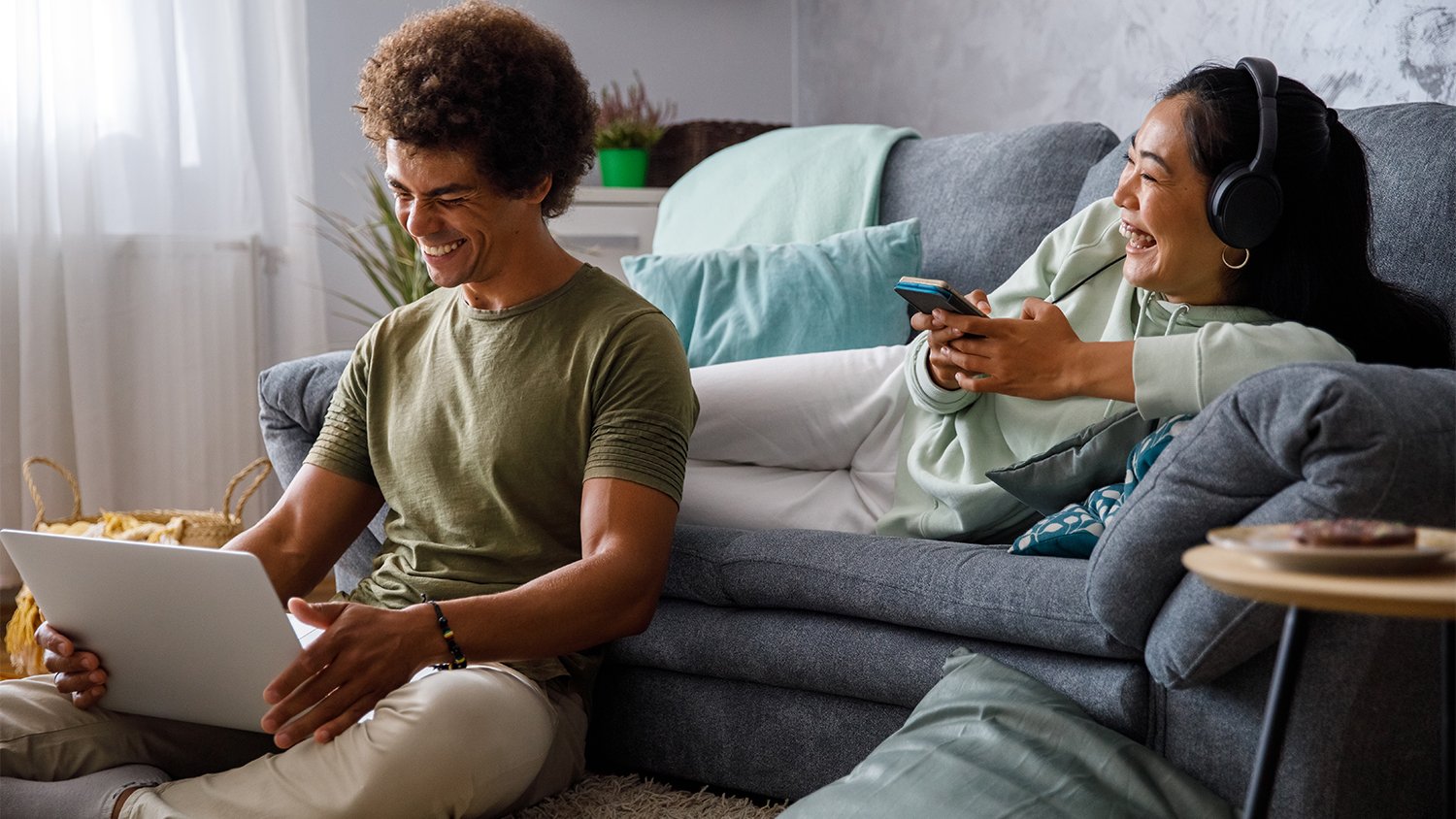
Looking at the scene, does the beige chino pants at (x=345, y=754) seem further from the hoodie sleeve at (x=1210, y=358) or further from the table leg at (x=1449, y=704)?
the table leg at (x=1449, y=704)

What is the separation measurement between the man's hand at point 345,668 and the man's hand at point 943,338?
2.25 feet

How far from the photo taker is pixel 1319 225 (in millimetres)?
1556

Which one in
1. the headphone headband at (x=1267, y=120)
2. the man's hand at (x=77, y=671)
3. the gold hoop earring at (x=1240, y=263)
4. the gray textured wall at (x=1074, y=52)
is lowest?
the man's hand at (x=77, y=671)

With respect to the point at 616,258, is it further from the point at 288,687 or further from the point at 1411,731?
the point at 1411,731

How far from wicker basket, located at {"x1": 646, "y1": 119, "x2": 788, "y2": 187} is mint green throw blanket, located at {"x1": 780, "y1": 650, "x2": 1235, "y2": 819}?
2059 millimetres

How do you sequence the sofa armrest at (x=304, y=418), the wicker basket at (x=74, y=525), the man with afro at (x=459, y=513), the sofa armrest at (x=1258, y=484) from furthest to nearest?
the wicker basket at (x=74, y=525) → the sofa armrest at (x=304, y=418) → the man with afro at (x=459, y=513) → the sofa armrest at (x=1258, y=484)

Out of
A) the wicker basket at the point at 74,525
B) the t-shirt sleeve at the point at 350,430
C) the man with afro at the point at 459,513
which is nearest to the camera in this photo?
the man with afro at the point at 459,513

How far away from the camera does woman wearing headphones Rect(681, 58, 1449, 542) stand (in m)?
1.50

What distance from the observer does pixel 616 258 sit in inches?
127

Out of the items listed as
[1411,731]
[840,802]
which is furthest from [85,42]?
[1411,731]

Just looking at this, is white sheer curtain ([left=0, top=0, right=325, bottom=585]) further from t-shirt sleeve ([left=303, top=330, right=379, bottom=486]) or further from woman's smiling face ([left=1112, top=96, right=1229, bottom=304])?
woman's smiling face ([left=1112, top=96, right=1229, bottom=304])

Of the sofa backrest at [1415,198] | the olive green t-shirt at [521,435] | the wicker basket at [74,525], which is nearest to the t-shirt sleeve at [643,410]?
the olive green t-shirt at [521,435]

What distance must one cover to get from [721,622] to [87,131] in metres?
2.00

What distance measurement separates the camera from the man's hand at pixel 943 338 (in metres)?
1.67
